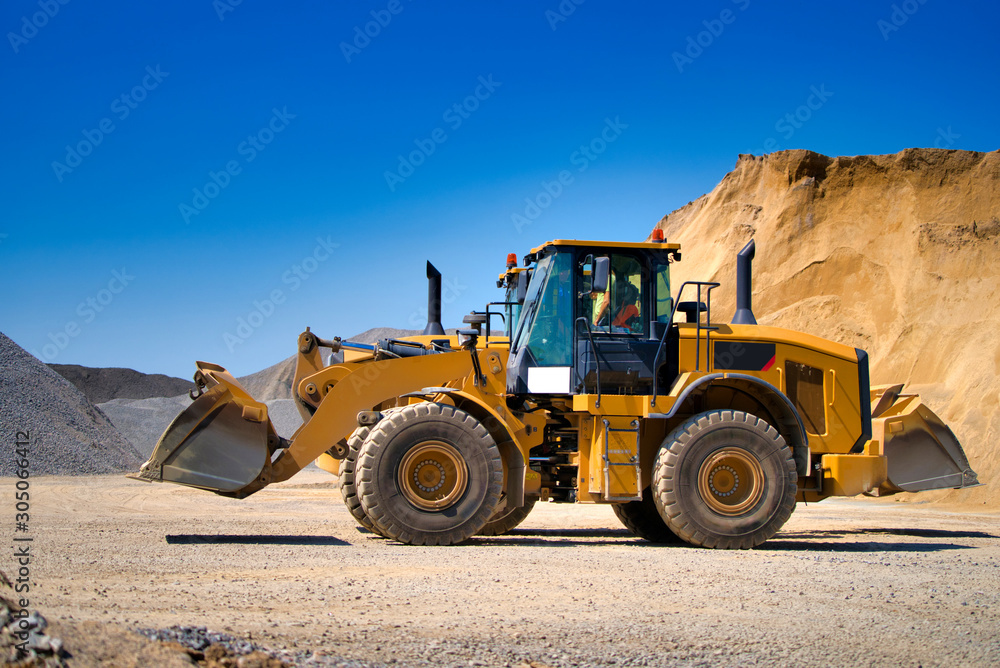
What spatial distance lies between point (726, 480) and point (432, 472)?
301 cm

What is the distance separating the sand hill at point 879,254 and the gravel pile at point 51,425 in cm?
2078

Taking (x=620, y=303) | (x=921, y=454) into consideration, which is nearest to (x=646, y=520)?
(x=620, y=303)

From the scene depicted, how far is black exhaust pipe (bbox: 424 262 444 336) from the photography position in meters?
13.5

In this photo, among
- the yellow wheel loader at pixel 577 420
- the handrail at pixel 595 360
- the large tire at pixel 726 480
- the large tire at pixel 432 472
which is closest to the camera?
the large tire at pixel 432 472

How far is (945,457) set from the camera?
11.3 metres

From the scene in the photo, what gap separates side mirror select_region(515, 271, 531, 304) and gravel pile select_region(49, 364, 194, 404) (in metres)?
69.8

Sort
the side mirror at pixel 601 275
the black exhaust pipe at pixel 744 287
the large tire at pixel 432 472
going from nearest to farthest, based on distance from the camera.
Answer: the side mirror at pixel 601 275, the large tire at pixel 432 472, the black exhaust pipe at pixel 744 287

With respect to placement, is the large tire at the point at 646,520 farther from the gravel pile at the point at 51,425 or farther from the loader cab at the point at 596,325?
the gravel pile at the point at 51,425

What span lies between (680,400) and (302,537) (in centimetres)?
441

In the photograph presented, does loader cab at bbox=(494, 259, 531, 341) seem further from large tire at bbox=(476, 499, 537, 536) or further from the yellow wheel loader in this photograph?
large tire at bbox=(476, 499, 537, 536)

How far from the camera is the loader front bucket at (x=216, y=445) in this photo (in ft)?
29.6

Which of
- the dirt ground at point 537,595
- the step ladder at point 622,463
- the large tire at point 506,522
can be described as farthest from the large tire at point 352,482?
the step ladder at point 622,463

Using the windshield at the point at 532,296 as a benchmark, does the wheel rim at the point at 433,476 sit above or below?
→ below

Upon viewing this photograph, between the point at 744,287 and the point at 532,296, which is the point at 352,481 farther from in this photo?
the point at 744,287
